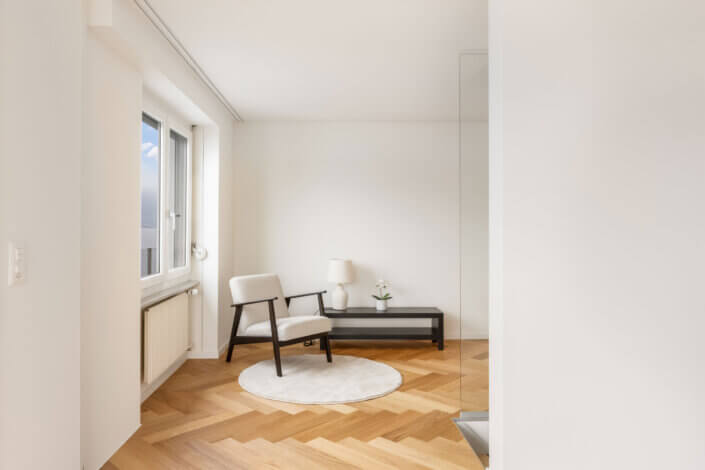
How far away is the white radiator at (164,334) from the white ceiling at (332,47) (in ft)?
5.97

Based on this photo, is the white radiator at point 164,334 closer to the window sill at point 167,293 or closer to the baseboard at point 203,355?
the window sill at point 167,293

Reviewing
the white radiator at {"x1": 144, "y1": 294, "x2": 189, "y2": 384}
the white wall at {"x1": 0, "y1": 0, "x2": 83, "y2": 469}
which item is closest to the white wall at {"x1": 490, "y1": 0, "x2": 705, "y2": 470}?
the white wall at {"x1": 0, "y1": 0, "x2": 83, "y2": 469}

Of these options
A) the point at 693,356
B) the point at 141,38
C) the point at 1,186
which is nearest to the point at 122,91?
the point at 141,38

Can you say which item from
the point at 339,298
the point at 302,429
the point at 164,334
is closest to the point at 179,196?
the point at 164,334

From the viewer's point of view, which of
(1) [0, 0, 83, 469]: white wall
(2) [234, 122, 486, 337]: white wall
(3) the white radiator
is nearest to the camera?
(1) [0, 0, 83, 469]: white wall

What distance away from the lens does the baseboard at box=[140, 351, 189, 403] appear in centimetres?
319

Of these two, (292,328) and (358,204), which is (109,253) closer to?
(292,328)

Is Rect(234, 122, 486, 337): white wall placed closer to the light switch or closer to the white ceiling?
the white ceiling

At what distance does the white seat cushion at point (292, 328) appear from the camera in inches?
148

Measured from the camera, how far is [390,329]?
4801mm

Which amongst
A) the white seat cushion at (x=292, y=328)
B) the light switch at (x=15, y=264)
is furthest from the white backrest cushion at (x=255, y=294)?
the light switch at (x=15, y=264)

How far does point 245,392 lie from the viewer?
336 cm

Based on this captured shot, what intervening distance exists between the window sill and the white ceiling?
5.68ft

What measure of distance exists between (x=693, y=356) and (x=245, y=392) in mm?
2861
